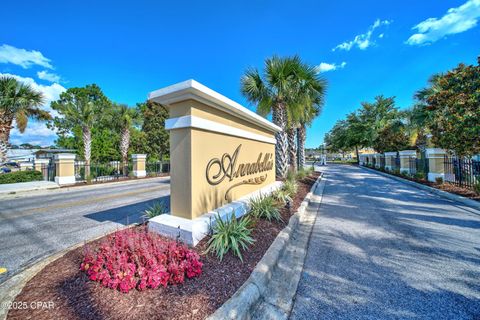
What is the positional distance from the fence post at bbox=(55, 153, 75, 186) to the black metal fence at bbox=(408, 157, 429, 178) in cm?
2363

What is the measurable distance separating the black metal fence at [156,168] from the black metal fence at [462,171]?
72.1ft

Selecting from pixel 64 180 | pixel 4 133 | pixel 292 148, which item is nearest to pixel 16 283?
pixel 292 148

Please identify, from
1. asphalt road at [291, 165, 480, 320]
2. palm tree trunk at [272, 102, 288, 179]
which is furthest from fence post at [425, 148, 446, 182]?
palm tree trunk at [272, 102, 288, 179]

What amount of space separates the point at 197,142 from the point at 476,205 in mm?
9654

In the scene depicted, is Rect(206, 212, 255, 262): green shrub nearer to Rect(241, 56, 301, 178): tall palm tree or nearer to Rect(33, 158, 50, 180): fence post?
Rect(241, 56, 301, 178): tall palm tree

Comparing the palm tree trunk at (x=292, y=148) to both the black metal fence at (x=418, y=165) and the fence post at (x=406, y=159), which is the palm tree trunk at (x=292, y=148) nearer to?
the black metal fence at (x=418, y=165)

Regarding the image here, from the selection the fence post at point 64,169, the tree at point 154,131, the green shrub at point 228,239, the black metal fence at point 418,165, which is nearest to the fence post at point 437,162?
the black metal fence at point 418,165

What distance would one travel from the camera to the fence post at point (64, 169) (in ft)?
42.8

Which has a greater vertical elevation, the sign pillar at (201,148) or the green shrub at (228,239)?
the sign pillar at (201,148)

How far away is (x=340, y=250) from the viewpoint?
4109 millimetres

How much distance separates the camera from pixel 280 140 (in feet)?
35.5

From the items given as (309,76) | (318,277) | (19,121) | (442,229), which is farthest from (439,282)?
(19,121)

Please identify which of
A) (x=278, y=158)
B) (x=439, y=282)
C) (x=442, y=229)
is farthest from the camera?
(x=278, y=158)

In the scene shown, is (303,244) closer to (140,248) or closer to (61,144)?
(140,248)
